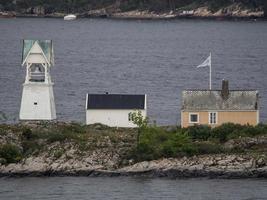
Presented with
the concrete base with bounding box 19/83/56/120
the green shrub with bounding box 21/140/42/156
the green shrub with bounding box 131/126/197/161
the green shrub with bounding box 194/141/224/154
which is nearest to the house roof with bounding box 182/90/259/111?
the green shrub with bounding box 131/126/197/161

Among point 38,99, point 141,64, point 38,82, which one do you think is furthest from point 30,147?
point 141,64

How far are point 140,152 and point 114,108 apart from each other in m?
5.43

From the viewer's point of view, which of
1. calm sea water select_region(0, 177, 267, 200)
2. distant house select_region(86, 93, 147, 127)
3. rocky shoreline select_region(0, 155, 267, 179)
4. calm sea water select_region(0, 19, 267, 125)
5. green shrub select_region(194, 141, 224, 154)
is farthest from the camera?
calm sea water select_region(0, 19, 267, 125)

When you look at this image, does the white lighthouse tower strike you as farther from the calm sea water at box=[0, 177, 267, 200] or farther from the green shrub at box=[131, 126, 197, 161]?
the calm sea water at box=[0, 177, 267, 200]

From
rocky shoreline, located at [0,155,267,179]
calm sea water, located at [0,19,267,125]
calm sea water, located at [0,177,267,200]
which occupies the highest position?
calm sea water, located at [0,19,267,125]

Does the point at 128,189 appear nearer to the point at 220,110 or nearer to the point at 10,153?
the point at 10,153

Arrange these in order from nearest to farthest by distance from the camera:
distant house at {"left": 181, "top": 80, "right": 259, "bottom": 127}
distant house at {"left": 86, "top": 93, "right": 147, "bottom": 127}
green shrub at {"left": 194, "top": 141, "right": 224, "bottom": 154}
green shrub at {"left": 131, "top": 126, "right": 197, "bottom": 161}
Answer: green shrub at {"left": 131, "top": 126, "right": 197, "bottom": 161}, green shrub at {"left": 194, "top": 141, "right": 224, "bottom": 154}, distant house at {"left": 181, "top": 80, "right": 259, "bottom": 127}, distant house at {"left": 86, "top": 93, "right": 147, "bottom": 127}

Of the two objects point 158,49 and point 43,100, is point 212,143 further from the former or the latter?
point 158,49

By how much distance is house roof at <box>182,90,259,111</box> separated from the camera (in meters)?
69.6

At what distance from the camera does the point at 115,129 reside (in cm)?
6912

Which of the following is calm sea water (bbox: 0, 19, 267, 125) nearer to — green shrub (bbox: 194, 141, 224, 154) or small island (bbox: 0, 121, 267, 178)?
small island (bbox: 0, 121, 267, 178)

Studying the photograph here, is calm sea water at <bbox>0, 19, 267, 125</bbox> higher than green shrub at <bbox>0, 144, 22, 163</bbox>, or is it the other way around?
calm sea water at <bbox>0, 19, 267, 125</bbox>

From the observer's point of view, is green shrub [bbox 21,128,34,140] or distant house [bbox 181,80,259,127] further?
distant house [bbox 181,80,259,127]

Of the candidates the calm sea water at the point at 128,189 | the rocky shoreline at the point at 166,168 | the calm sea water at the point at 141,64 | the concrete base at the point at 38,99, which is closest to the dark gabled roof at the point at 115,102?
the concrete base at the point at 38,99
